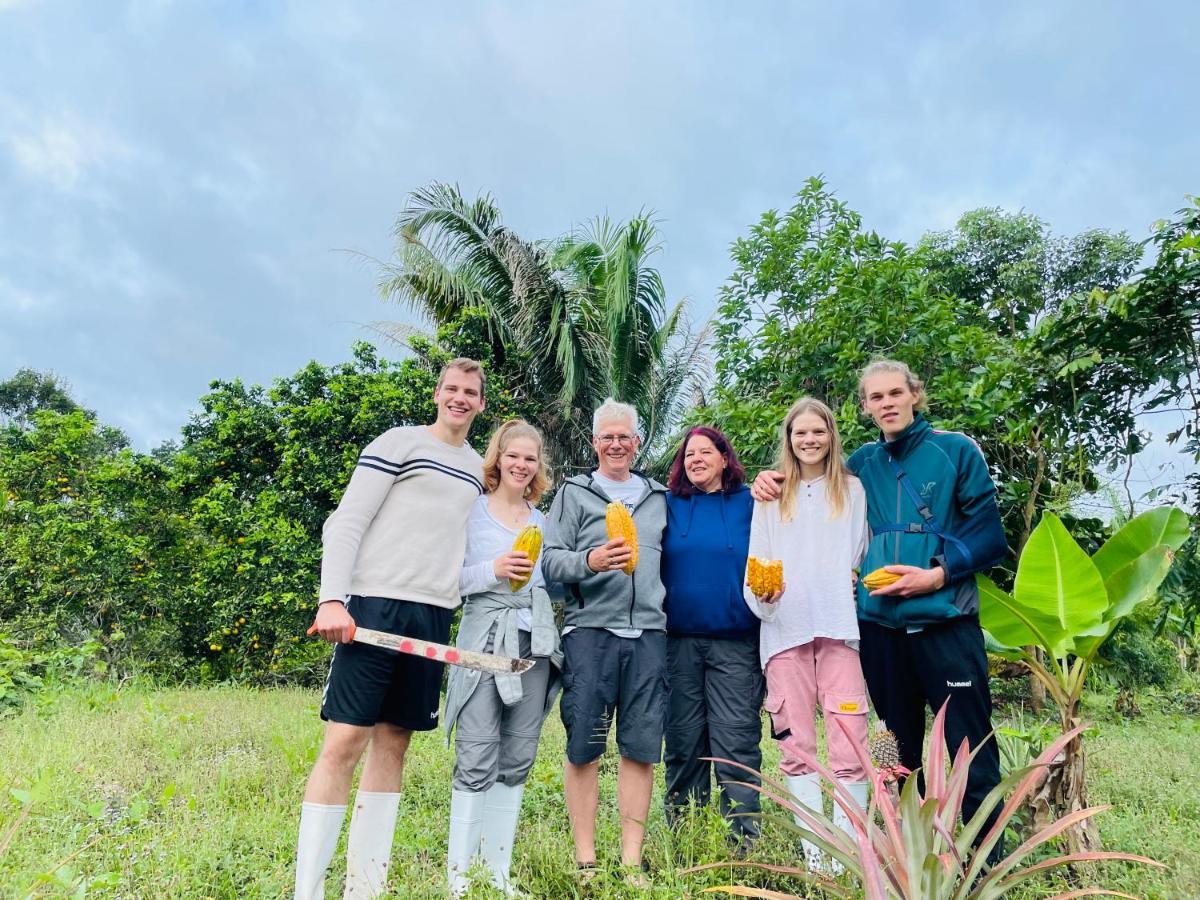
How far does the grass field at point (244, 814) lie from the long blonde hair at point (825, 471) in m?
1.35

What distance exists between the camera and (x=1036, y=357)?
17.0 ft

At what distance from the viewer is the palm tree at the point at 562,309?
11969 mm

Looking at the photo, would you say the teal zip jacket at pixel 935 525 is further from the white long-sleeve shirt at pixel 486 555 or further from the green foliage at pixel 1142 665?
the green foliage at pixel 1142 665

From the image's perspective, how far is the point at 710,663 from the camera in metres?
3.41

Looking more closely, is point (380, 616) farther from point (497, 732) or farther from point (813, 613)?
point (813, 613)

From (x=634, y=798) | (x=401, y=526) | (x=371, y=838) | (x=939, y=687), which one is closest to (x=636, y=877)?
(x=634, y=798)

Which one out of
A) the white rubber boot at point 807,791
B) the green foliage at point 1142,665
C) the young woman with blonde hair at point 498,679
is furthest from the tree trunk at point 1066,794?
the green foliage at point 1142,665

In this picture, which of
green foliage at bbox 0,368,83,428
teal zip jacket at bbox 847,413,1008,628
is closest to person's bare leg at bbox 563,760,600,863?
teal zip jacket at bbox 847,413,1008,628

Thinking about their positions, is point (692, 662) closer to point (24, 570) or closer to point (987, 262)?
point (24, 570)

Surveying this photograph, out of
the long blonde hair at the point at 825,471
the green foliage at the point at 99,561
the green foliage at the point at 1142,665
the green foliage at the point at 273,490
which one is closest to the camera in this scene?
the long blonde hair at the point at 825,471

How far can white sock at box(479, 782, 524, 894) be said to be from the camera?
123 inches

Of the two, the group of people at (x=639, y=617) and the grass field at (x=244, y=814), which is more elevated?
the group of people at (x=639, y=617)

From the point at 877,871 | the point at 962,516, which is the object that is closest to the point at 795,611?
the point at 962,516

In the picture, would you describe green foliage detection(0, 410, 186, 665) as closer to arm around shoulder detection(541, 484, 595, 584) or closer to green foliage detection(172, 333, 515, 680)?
green foliage detection(172, 333, 515, 680)
